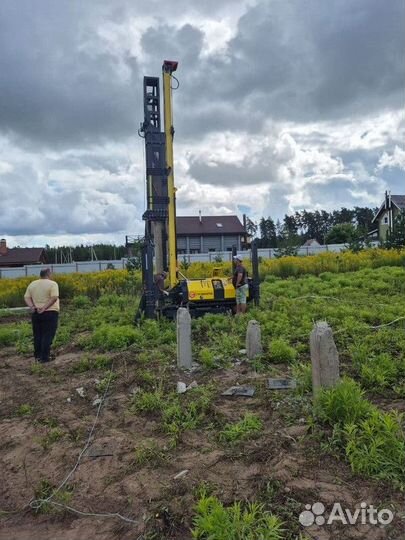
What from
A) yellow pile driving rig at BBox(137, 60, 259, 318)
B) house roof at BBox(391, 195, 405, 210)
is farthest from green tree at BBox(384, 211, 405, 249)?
yellow pile driving rig at BBox(137, 60, 259, 318)

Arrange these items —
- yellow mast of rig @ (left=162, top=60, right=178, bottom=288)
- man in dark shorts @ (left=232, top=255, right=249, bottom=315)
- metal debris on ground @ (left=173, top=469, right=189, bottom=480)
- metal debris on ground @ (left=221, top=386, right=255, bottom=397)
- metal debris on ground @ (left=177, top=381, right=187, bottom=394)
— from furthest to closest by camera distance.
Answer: yellow mast of rig @ (left=162, top=60, right=178, bottom=288)
man in dark shorts @ (left=232, top=255, right=249, bottom=315)
metal debris on ground @ (left=177, top=381, right=187, bottom=394)
metal debris on ground @ (left=221, top=386, right=255, bottom=397)
metal debris on ground @ (left=173, top=469, right=189, bottom=480)

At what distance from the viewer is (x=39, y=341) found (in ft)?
27.5

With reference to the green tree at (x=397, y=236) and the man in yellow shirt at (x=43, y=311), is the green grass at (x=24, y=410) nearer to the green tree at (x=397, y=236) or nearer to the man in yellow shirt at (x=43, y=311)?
the man in yellow shirt at (x=43, y=311)

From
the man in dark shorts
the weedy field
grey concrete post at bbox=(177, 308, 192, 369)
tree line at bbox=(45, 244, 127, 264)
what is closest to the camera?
the weedy field

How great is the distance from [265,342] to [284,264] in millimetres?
14148

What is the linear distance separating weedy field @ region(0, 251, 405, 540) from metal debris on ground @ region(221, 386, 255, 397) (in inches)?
3.7

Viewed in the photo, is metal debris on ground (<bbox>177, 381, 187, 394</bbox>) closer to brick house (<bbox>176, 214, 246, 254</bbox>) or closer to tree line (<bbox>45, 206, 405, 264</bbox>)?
tree line (<bbox>45, 206, 405, 264</bbox>)

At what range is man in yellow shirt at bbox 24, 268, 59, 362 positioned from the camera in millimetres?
8180

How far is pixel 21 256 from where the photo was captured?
5953 cm

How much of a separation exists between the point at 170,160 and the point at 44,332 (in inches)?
212

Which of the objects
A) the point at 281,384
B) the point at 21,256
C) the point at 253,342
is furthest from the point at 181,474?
the point at 21,256

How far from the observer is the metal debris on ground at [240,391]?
18.0 feet

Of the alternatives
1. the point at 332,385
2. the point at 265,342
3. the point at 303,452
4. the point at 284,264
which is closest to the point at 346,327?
the point at 265,342

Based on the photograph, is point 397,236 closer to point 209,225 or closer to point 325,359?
point 325,359
